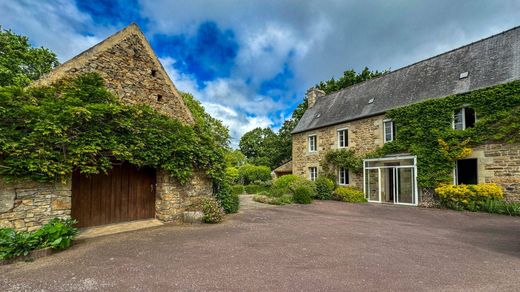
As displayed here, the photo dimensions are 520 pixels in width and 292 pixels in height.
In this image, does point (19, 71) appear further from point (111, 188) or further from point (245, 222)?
point (245, 222)

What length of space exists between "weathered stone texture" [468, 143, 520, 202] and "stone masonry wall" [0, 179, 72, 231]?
14.5 meters

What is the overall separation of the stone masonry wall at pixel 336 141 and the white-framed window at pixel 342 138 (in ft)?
0.64

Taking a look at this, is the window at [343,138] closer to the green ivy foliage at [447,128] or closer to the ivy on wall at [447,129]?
the ivy on wall at [447,129]

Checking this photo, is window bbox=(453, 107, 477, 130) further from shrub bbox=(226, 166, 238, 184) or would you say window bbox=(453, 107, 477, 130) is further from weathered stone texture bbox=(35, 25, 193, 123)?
weathered stone texture bbox=(35, 25, 193, 123)

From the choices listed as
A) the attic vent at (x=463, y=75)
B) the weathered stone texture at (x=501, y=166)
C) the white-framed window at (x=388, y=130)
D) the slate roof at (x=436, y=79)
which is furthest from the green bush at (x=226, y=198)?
the attic vent at (x=463, y=75)

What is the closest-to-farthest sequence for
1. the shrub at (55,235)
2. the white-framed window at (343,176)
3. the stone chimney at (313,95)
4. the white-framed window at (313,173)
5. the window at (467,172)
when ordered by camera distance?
the shrub at (55,235) < the window at (467,172) < the white-framed window at (343,176) < the white-framed window at (313,173) < the stone chimney at (313,95)

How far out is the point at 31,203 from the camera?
188 inches

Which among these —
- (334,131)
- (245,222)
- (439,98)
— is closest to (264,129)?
(334,131)

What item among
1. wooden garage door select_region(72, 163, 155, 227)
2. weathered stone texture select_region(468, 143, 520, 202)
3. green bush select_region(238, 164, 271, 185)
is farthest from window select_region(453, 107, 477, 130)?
green bush select_region(238, 164, 271, 185)

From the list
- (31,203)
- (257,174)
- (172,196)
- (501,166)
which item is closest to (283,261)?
(172,196)

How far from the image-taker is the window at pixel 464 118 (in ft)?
33.2

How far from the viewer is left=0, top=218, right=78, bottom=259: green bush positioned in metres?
3.95

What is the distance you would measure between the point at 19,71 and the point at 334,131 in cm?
1951

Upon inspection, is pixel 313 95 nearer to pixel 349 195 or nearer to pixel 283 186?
pixel 283 186
